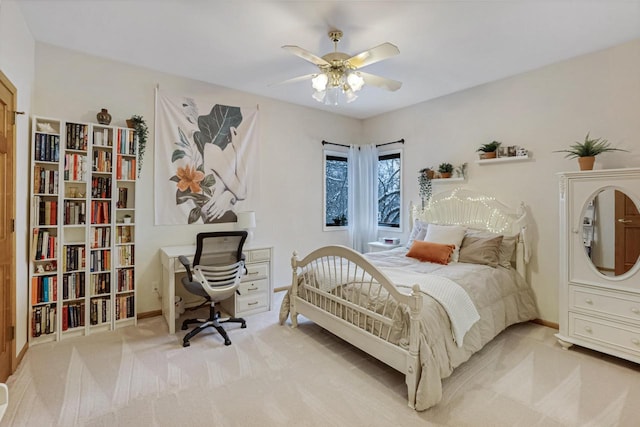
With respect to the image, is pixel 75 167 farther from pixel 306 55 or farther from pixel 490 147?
pixel 490 147

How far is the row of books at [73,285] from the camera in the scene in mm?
2945

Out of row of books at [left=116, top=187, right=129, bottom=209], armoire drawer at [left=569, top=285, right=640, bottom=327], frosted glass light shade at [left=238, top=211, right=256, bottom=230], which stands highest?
row of books at [left=116, top=187, right=129, bottom=209]

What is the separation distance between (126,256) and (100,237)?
0.31 m

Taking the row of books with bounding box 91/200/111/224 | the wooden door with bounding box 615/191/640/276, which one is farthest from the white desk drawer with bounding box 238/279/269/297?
the wooden door with bounding box 615/191/640/276

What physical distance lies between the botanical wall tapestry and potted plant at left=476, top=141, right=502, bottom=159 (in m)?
2.92

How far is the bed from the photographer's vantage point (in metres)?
2.08

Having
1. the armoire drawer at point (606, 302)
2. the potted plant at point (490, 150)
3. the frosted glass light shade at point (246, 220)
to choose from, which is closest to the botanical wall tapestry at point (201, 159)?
the frosted glass light shade at point (246, 220)

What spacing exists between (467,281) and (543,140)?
1.90 m

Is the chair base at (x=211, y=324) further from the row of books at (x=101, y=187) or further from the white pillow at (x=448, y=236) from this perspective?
the white pillow at (x=448, y=236)

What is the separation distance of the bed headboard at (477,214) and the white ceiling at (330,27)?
148cm

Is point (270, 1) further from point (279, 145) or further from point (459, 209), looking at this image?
point (459, 209)

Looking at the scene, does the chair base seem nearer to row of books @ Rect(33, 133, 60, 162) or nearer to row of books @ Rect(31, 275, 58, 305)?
row of books @ Rect(31, 275, 58, 305)

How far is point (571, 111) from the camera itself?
3195 mm

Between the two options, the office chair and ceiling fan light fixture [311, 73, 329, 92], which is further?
the office chair
